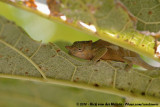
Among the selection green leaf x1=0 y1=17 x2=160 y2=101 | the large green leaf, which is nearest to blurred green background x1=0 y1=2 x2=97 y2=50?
green leaf x1=0 y1=17 x2=160 y2=101

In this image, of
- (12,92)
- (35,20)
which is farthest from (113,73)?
(35,20)

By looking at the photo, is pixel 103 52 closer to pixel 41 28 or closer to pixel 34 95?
pixel 34 95

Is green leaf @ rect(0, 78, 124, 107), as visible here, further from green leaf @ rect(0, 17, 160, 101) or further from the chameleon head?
green leaf @ rect(0, 17, 160, 101)

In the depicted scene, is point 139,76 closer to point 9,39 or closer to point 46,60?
point 46,60

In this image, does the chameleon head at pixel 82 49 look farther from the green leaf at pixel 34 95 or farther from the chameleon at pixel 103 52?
the green leaf at pixel 34 95

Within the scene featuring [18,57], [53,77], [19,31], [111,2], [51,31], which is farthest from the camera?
[51,31]

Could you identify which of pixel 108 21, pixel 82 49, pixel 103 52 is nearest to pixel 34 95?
pixel 82 49
